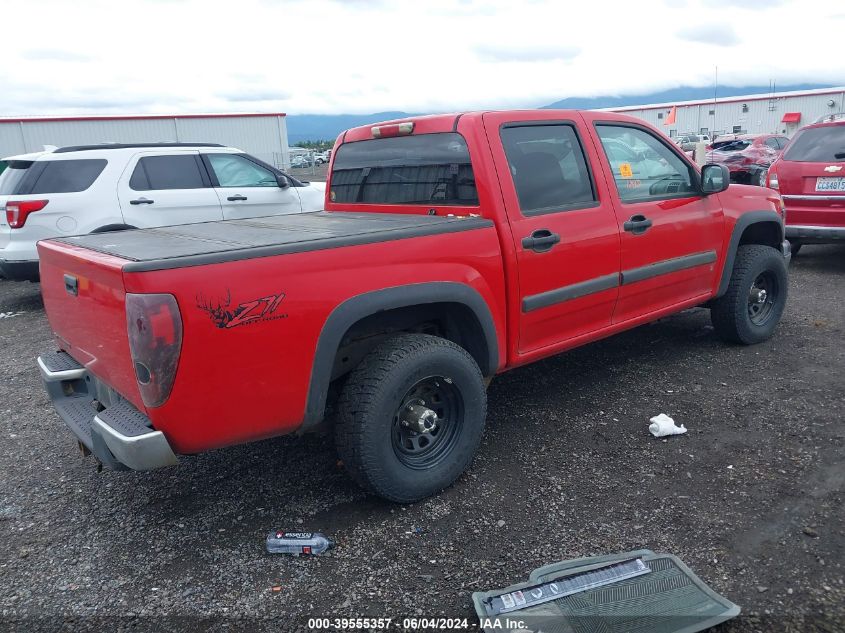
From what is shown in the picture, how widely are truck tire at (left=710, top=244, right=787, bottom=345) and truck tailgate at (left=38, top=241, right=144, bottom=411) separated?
13.9ft

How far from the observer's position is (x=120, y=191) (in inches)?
312

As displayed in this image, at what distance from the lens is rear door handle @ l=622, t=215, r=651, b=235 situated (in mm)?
4148

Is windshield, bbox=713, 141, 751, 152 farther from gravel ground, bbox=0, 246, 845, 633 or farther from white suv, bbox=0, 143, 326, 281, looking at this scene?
gravel ground, bbox=0, 246, 845, 633

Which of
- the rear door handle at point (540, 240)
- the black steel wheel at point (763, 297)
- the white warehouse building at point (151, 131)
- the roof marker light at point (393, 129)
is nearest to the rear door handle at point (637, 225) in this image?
the rear door handle at point (540, 240)

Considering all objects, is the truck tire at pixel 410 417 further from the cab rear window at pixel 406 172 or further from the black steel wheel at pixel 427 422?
the cab rear window at pixel 406 172

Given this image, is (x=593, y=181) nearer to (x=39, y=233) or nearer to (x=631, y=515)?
(x=631, y=515)

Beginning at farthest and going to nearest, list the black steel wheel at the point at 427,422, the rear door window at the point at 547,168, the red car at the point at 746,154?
the red car at the point at 746,154 < the rear door window at the point at 547,168 < the black steel wheel at the point at 427,422

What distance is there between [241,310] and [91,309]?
0.79 metres

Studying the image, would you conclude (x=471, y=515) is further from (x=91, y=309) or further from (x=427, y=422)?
(x=91, y=309)

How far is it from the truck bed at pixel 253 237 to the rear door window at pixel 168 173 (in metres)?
4.55

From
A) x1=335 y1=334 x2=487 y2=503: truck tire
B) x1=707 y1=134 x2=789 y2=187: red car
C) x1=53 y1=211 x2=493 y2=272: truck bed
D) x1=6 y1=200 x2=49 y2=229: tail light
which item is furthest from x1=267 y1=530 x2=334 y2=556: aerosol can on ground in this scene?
x1=707 y1=134 x2=789 y2=187: red car

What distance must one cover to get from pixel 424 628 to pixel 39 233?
6889 mm

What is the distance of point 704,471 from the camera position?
3.49m

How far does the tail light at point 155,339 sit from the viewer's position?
8.12 ft
